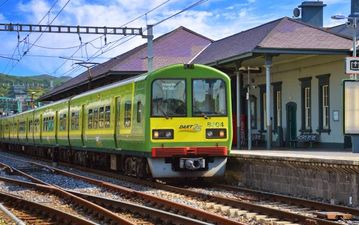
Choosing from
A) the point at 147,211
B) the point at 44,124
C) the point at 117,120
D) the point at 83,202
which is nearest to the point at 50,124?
the point at 44,124

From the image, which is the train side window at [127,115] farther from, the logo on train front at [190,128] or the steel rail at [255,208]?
the logo on train front at [190,128]

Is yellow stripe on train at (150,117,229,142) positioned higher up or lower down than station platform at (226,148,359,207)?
higher up

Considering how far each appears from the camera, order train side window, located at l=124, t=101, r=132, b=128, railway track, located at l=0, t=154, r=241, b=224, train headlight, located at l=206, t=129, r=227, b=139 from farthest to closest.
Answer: train side window, located at l=124, t=101, r=132, b=128
train headlight, located at l=206, t=129, r=227, b=139
railway track, located at l=0, t=154, r=241, b=224

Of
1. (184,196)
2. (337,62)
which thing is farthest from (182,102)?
(337,62)

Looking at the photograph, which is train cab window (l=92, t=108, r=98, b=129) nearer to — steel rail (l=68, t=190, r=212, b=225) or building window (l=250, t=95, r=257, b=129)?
steel rail (l=68, t=190, r=212, b=225)

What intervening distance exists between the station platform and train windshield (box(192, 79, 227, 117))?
1.49 meters

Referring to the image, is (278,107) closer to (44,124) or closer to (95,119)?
(44,124)

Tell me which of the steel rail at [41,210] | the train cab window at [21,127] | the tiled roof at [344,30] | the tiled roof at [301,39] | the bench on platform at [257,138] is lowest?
the steel rail at [41,210]

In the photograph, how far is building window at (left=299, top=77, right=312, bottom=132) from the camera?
91.3 ft

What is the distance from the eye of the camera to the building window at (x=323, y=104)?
86.4ft

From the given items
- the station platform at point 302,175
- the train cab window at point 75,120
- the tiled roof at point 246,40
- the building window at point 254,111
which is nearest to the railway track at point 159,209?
the station platform at point 302,175

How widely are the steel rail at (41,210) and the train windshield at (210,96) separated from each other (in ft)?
16.7

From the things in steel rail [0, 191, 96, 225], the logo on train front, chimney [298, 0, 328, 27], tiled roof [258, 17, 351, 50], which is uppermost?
chimney [298, 0, 328, 27]

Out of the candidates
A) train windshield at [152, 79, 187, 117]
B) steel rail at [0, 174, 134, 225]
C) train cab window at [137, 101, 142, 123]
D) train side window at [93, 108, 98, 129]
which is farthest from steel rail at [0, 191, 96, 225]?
train side window at [93, 108, 98, 129]
